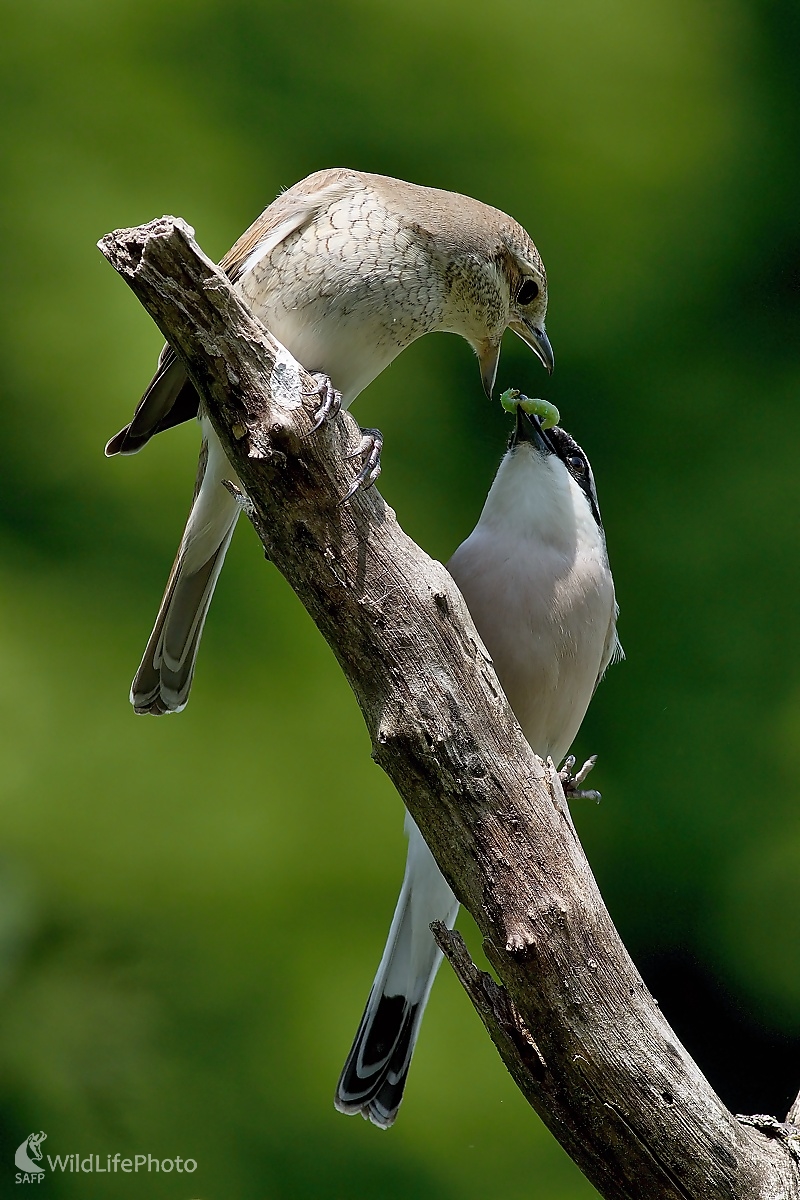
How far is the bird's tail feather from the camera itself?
1734 mm

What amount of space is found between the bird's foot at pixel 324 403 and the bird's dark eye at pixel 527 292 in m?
0.65

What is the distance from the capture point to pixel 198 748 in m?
2.93

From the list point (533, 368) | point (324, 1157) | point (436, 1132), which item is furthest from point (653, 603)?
point (324, 1157)

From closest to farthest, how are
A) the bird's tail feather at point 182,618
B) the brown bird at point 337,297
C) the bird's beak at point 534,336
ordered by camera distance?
the brown bird at point 337,297 < the bird's tail feather at point 182,618 < the bird's beak at point 534,336

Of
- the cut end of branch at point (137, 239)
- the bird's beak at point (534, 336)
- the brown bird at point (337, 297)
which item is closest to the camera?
the cut end of branch at point (137, 239)

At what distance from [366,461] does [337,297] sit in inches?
14.0

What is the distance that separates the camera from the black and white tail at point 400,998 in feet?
5.77

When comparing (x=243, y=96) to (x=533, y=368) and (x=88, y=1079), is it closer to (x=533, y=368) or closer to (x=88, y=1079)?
(x=533, y=368)

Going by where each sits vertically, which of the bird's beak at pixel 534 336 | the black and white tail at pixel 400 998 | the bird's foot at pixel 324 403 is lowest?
the black and white tail at pixel 400 998

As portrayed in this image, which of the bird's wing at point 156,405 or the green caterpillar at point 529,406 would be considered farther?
the green caterpillar at point 529,406

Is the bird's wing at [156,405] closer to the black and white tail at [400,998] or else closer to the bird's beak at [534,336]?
the bird's beak at [534,336]

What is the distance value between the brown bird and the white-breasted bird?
246 millimetres

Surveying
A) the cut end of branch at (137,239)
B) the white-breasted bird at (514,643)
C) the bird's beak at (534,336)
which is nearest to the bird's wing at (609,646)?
the white-breasted bird at (514,643)

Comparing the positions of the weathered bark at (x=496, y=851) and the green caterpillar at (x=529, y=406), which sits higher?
the green caterpillar at (x=529, y=406)
